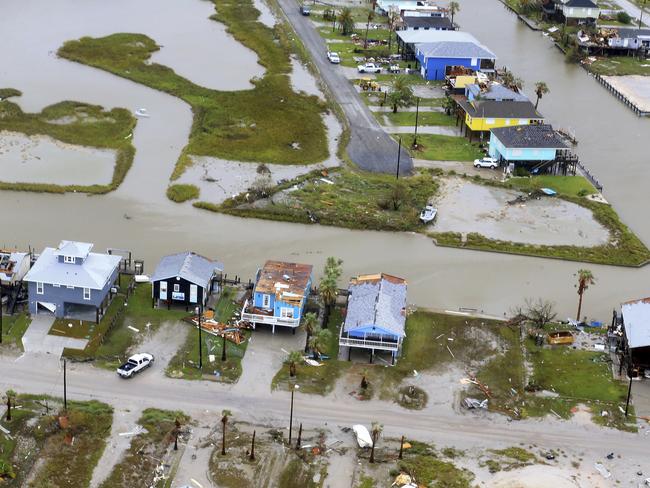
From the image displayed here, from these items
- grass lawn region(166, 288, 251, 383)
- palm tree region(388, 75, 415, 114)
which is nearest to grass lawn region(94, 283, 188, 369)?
grass lawn region(166, 288, 251, 383)

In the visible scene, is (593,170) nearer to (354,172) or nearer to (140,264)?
(354,172)

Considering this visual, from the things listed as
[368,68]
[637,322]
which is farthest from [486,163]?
[368,68]

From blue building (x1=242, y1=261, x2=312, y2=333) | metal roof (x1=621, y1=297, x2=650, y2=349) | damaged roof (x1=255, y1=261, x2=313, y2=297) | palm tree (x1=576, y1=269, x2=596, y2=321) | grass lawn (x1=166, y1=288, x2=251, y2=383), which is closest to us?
grass lawn (x1=166, y1=288, x2=251, y2=383)

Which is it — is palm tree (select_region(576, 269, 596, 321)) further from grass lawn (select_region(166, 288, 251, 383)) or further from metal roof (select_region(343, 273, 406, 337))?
grass lawn (select_region(166, 288, 251, 383))

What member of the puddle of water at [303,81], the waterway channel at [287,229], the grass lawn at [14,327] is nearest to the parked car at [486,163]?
the waterway channel at [287,229]

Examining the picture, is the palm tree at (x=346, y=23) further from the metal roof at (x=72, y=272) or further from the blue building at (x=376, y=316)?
the metal roof at (x=72, y=272)

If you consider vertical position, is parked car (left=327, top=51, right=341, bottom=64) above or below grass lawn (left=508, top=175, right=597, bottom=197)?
above

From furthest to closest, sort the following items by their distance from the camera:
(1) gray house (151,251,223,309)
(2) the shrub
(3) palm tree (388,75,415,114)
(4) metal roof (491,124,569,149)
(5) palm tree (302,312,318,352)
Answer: (3) palm tree (388,75,415,114) < (4) metal roof (491,124,569,149) < (2) the shrub < (1) gray house (151,251,223,309) < (5) palm tree (302,312,318,352)
